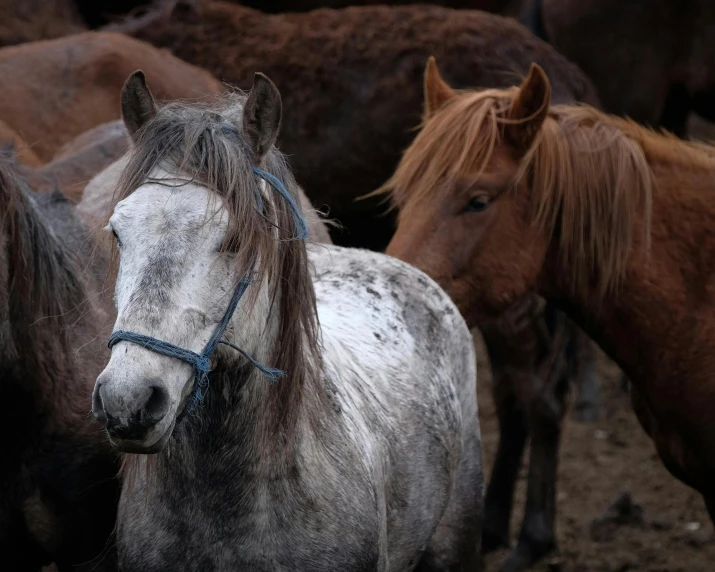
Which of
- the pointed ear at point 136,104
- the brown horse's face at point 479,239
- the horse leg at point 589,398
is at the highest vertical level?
the pointed ear at point 136,104

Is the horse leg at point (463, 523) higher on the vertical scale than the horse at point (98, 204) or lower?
lower

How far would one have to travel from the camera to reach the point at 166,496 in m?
2.44

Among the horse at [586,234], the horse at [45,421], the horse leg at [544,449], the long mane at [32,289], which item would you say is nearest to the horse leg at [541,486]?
the horse leg at [544,449]

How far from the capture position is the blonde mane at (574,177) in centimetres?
358

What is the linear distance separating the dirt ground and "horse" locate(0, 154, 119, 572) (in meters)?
2.18

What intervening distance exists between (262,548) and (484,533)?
2.59 m

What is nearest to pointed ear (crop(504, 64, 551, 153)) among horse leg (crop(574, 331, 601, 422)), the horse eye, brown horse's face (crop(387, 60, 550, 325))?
brown horse's face (crop(387, 60, 550, 325))

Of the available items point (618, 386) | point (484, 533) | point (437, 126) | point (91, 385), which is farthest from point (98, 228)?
point (618, 386)

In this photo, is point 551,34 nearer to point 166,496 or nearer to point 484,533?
point 484,533

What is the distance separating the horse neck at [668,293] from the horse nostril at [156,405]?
6.46 feet

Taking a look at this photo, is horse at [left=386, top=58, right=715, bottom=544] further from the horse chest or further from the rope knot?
the rope knot

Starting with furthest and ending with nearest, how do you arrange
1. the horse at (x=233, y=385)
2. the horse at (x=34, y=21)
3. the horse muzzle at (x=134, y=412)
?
the horse at (x=34, y=21) < the horse at (x=233, y=385) < the horse muzzle at (x=134, y=412)

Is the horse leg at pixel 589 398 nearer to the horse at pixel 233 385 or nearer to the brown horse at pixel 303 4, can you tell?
the brown horse at pixel 303 4

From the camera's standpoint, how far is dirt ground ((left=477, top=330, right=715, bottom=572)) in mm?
4602
